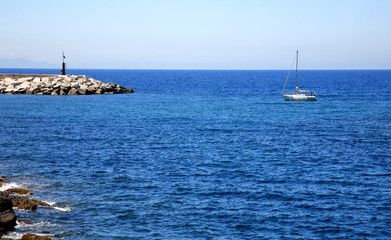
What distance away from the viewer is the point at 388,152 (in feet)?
133

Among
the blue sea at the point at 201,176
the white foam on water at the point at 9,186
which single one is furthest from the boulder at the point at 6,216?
the white foam on water at the point at 9,186

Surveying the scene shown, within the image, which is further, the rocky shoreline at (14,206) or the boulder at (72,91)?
the boulder at (72,91)

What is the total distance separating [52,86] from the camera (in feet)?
338

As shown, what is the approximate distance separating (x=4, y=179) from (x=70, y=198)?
22.9 ft

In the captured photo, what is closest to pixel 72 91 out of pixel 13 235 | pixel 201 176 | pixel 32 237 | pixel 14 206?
pixel 201 176

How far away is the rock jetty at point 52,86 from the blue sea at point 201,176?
125ft

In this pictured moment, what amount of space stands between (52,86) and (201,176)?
80.8 meters

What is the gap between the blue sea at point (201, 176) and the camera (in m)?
22.3

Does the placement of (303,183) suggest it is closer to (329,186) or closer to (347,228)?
(329,186)

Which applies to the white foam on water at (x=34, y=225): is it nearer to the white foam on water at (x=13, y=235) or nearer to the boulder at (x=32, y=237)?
the white foam on water at (x=13, y=235)

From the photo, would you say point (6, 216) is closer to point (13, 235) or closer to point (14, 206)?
point (13, 235)

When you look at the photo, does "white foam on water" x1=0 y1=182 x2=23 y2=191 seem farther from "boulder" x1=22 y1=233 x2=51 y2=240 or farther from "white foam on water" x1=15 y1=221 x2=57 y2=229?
"boulder" x1=22 y1=233 x2=51 y2=240

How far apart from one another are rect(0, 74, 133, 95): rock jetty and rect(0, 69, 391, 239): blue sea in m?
38.1

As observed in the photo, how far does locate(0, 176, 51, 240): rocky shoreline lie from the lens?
20203mm
